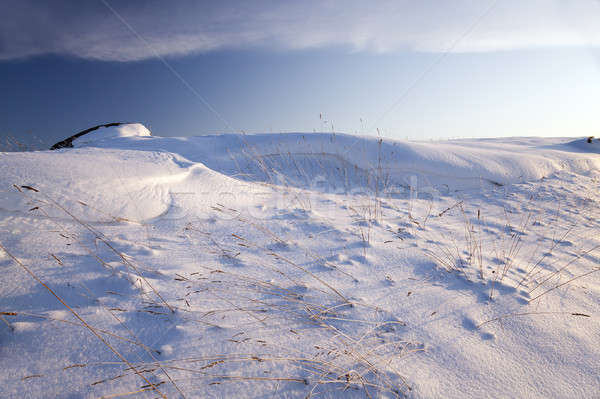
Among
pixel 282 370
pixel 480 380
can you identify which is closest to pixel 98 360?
pixel 282 370

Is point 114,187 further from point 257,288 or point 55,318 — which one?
point 257,288

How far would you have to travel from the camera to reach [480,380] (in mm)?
1218

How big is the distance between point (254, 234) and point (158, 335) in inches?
51.0

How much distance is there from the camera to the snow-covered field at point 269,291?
1.17m

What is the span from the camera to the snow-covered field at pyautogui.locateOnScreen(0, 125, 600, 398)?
1173mm

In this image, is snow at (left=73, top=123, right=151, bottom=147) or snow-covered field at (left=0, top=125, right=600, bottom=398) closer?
snow-covered field at (left=0, top=125, right=600, bottom=398)

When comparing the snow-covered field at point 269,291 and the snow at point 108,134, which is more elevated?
the snow at point 108,134

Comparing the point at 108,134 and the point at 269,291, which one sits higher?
the point at 108,134

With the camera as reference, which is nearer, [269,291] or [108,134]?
[269,291]

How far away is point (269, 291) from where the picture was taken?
5.64 feet

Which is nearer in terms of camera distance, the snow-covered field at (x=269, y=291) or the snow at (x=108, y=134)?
the snow-covered field at (x=269, y=291)

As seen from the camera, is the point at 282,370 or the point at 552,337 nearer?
the point at 282,370

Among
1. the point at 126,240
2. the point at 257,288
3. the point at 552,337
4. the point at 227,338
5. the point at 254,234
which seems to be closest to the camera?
the point at 227,338

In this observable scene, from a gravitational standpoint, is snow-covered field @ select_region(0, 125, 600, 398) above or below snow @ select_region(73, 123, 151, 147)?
below
